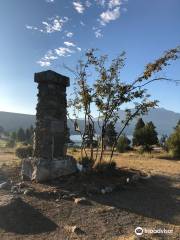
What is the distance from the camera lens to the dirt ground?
7.97 m

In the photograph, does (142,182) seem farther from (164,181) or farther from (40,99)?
(40,99)

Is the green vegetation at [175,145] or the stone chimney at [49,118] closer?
the stone chimney at [49,118]

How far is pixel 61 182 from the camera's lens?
1260cm

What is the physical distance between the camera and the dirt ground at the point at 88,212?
26.1 ft

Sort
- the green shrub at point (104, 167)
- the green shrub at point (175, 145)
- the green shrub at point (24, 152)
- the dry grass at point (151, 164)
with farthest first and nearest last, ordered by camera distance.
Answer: the green shrub at point (175, 145)
the green shrub at point (24, 152)
the dry grass at point (151, 164)
the green shrub at point (104, 167)

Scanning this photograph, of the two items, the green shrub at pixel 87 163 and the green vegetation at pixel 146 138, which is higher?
the green vegetation at pixel 146 138

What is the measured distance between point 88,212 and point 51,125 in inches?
198

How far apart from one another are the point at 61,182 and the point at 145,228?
4.93 meters

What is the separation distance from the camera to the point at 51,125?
44.7ft

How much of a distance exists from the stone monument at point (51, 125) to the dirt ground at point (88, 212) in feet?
3.17

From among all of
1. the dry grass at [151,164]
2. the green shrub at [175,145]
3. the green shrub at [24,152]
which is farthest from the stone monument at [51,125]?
the green shrub at [175,145]
